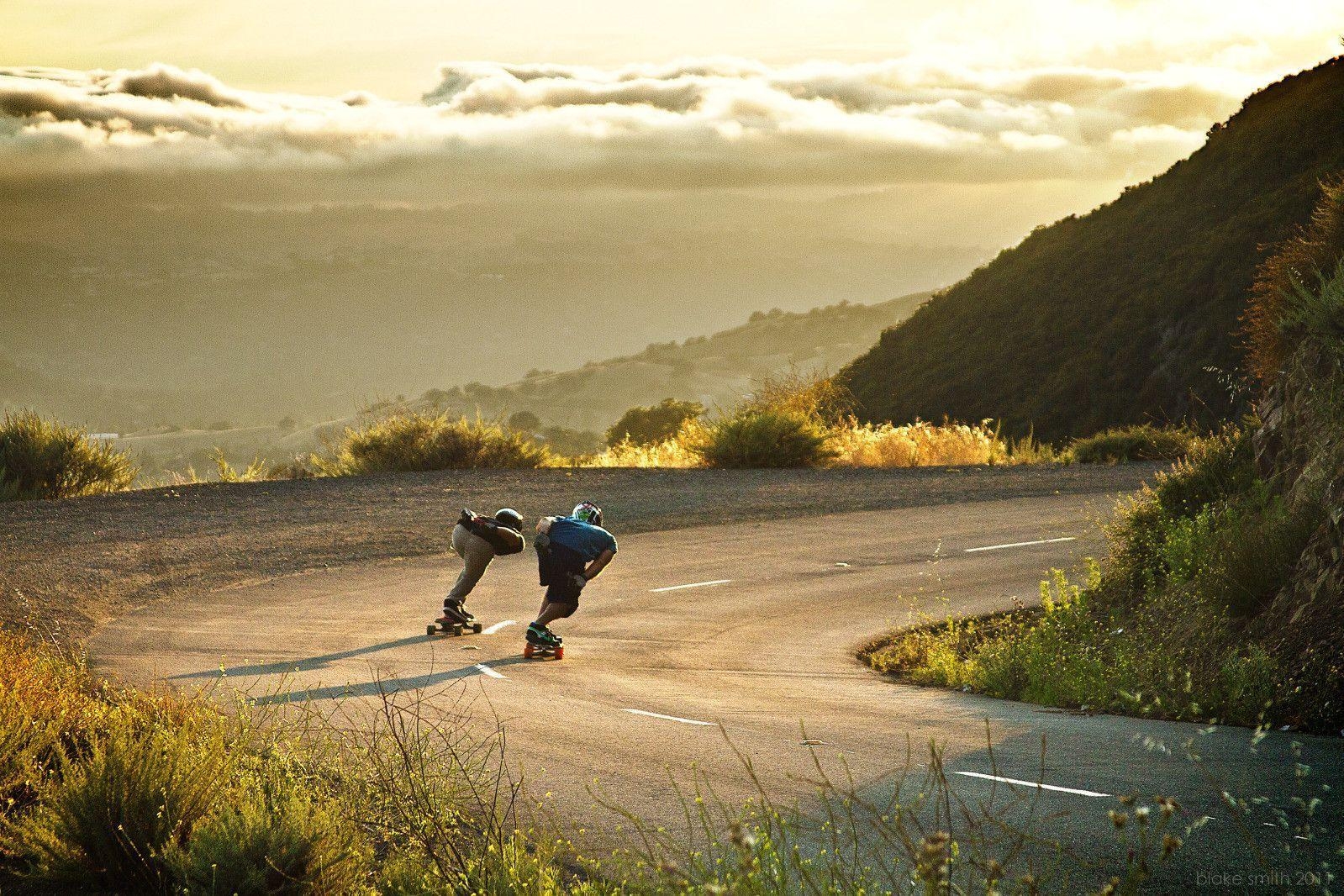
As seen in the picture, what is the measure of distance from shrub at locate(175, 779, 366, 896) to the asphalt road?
1.47m

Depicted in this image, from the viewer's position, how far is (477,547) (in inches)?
544

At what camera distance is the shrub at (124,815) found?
621 cm

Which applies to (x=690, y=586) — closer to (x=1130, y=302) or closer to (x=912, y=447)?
(x=912, y=447)

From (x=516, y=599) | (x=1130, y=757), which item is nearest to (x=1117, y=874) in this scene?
(x=1130, y=757)

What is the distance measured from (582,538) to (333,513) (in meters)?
9.61

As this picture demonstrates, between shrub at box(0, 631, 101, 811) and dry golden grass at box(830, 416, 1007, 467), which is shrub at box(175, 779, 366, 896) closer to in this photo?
shrub at box(0, 631, 101, 811)

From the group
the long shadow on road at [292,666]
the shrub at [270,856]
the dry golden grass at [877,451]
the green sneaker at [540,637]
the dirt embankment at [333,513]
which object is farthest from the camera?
the dry golden grass at [877,451]

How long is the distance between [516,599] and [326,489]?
8.36 m

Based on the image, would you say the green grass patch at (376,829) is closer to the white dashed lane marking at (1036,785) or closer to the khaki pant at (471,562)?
the white dashed lane marking at (1036,785)

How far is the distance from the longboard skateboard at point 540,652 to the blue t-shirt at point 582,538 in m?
0.98

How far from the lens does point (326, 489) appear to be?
2325cm

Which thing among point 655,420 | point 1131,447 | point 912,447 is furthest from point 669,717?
point 655,420

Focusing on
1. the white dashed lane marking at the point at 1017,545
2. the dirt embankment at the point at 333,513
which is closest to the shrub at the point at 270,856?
the dirt embankment at the point at 333,513

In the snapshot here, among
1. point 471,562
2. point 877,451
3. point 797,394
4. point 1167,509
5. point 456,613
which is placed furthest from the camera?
point 797,394
